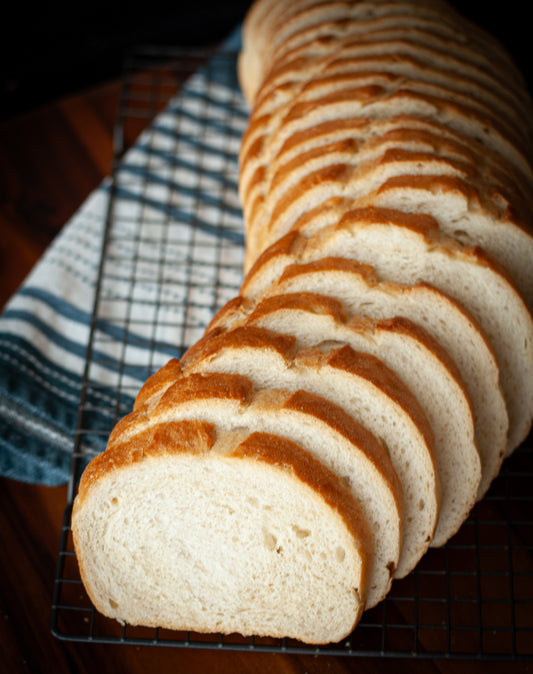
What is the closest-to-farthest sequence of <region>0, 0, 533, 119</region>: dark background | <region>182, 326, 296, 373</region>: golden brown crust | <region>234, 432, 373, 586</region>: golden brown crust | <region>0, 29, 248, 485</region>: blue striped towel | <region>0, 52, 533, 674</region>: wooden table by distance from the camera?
1. <region>234, 432, 373, 586</region>: golden brown crust
2. <region>182, 326, 296, 373</region>: golden brown crust
3. <region>0, 52, 533, 674</region>: wooden table
4. <region>0, 29, 248, 485</region>: blue striped towel
5. <region>0, 0, 533, 119</region>: dark background

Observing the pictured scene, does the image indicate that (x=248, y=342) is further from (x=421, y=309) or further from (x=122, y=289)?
(x=122, y=289)

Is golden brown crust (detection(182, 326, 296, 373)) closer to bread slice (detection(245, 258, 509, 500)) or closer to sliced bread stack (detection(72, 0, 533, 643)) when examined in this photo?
sliced bread stack (detection(72, 0, 533, 643))

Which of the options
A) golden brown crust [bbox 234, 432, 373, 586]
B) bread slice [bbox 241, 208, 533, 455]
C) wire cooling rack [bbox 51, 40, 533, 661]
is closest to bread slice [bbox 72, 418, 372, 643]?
golden brown crust [bbox 234, 432, 373, 586]

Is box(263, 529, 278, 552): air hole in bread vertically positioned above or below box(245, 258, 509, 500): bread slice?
below

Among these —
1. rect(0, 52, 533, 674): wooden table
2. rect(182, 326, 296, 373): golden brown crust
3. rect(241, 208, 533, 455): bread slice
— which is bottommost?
rect(0, 52, 533, 674): wooden table

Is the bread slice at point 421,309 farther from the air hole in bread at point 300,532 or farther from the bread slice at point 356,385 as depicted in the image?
the air hole in bread at point 300,532

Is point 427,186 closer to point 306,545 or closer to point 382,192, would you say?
point 382,192

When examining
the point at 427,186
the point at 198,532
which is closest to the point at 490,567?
the point at 198,532
